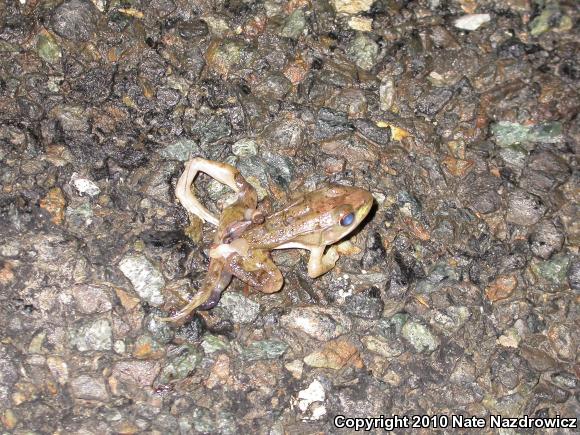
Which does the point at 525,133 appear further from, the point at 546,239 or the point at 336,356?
the point at 336,356

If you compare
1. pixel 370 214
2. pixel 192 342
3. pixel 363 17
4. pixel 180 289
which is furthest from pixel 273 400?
pixel 363 17

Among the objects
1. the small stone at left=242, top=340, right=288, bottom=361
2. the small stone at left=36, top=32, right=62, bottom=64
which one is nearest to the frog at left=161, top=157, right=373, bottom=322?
the small stone at left=242, top=340, right=288, bottom=361

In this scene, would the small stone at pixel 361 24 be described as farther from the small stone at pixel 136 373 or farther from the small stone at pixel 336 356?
the small stone at pixel 136 373

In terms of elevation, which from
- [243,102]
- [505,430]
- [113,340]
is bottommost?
[505,430]

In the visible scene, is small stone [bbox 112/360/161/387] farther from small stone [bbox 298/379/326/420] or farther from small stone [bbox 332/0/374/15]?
small stone [bbox 332/0/374/15]

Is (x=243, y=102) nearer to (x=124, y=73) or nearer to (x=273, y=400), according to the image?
(x=124, y=73)

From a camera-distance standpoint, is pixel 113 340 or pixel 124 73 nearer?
pixel 113 340
